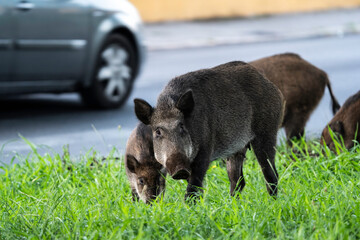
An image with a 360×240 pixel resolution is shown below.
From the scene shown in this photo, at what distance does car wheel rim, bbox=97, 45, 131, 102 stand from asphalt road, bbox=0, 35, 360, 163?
252 millimetres

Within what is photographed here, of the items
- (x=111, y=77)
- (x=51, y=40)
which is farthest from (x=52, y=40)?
(x=111, y=77)

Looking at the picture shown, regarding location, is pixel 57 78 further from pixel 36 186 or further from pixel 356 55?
pixel 356 55

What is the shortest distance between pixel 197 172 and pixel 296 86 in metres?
2.81

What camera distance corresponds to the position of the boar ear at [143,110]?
15.5 feet

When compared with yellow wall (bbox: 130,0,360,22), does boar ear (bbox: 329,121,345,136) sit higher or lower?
higher

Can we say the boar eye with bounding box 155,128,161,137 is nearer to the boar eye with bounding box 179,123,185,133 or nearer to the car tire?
the boar eye with bounding box 179,123,185,133

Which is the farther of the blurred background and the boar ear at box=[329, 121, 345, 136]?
the blurred background

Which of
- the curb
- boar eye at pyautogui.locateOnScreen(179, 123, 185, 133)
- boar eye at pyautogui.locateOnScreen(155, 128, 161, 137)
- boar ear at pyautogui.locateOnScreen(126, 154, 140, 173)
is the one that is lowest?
the curb

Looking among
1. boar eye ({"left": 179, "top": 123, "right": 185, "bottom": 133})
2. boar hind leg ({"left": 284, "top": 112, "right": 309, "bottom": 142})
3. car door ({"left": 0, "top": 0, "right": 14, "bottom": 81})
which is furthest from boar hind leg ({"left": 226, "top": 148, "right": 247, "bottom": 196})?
car door ({"left": 0, "top": 0, "right": 14, "bottom": 81})

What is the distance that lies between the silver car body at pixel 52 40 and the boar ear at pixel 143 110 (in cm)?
537

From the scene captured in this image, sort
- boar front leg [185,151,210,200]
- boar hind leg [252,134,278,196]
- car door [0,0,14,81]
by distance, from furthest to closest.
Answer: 1. car door [0,0,14,81]
2. boar hind leg [252,134,278,196]
3. boar front leg [185,151,210,200]

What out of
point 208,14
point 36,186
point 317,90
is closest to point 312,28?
point 208,14

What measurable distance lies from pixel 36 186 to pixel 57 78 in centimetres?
422

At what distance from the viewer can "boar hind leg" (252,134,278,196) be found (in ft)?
17.5
